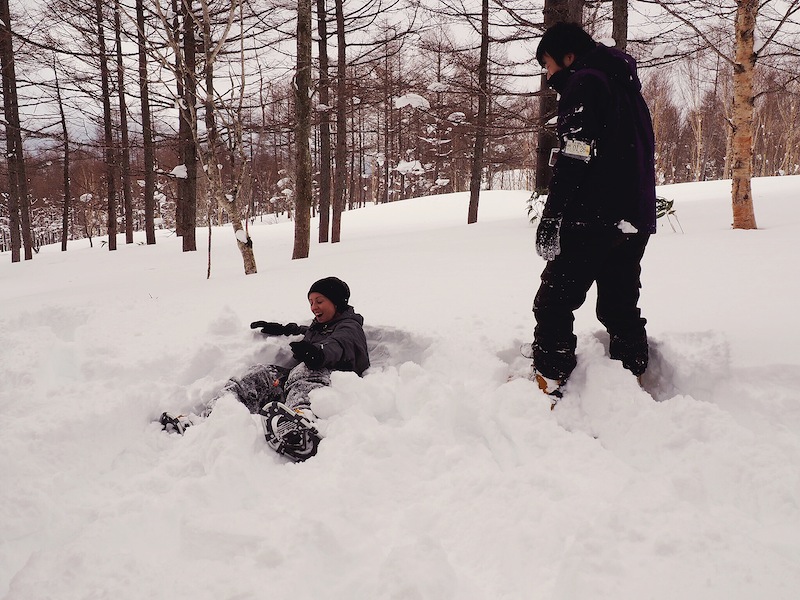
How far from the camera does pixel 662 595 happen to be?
138cm

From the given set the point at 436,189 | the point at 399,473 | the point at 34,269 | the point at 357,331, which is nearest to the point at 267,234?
the point at 34,269

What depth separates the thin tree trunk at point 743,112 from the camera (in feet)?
20.0

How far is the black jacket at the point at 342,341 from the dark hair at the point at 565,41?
191 cm

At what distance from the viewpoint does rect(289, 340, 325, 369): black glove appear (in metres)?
2.67

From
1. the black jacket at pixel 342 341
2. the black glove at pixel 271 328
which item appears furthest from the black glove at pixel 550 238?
the black glove at pixel 271 328

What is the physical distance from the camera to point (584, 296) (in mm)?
2551

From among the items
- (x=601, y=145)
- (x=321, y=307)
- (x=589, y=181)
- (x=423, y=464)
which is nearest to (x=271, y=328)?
(x=321, y=307)

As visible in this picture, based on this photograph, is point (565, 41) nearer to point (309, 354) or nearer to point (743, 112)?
point (309, 354)

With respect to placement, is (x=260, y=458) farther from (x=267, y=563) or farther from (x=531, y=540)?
(x=531, y=540)

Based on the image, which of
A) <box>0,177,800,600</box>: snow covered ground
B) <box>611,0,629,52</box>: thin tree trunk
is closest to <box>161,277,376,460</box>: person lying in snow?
<box>0,177,800,600</box>: snow covered ground

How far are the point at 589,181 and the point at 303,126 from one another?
690 centimetres

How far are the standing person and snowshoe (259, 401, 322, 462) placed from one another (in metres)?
1.25

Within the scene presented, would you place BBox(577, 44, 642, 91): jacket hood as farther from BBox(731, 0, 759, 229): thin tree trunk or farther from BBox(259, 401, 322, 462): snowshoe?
BBox(731, 0, 759, 229): thin tree trunk

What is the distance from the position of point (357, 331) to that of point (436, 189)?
109 ft
